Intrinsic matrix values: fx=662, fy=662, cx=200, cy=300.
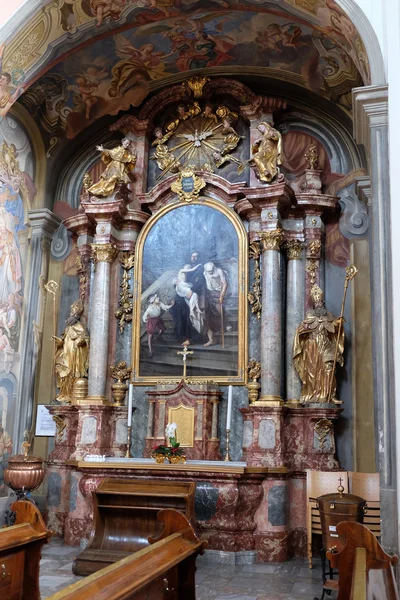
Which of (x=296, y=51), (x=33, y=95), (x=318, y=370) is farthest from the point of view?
(x=33, y=95)

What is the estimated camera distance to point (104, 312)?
984 centimetres

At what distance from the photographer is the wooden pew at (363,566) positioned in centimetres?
337

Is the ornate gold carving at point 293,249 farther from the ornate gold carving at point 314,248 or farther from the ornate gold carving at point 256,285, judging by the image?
the ornate gold carving at point 256,285

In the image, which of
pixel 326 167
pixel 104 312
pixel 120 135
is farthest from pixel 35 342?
pixel 326 167

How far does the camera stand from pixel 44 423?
33.9 ft

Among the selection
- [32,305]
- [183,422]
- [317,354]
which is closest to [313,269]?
[317,354]

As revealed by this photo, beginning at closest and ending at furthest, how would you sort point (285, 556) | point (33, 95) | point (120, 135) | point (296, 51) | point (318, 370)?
point (285, 556), point (318, 370), point (296, 51), point (33, 95), point (120, 135)

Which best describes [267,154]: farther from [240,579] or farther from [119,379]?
[240,579]

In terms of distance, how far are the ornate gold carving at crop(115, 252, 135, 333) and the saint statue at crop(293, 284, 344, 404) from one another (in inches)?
104

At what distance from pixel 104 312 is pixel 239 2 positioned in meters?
4.71

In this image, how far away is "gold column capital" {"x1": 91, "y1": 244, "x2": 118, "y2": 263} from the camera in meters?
10.0

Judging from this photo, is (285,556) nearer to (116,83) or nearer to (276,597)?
(276,597)

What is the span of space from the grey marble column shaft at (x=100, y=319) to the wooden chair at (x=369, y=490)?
381 centimetres

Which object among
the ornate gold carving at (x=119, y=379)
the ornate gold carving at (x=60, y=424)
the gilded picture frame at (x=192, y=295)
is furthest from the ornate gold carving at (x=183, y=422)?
the ornate gold carving at (x=60, y=424)
